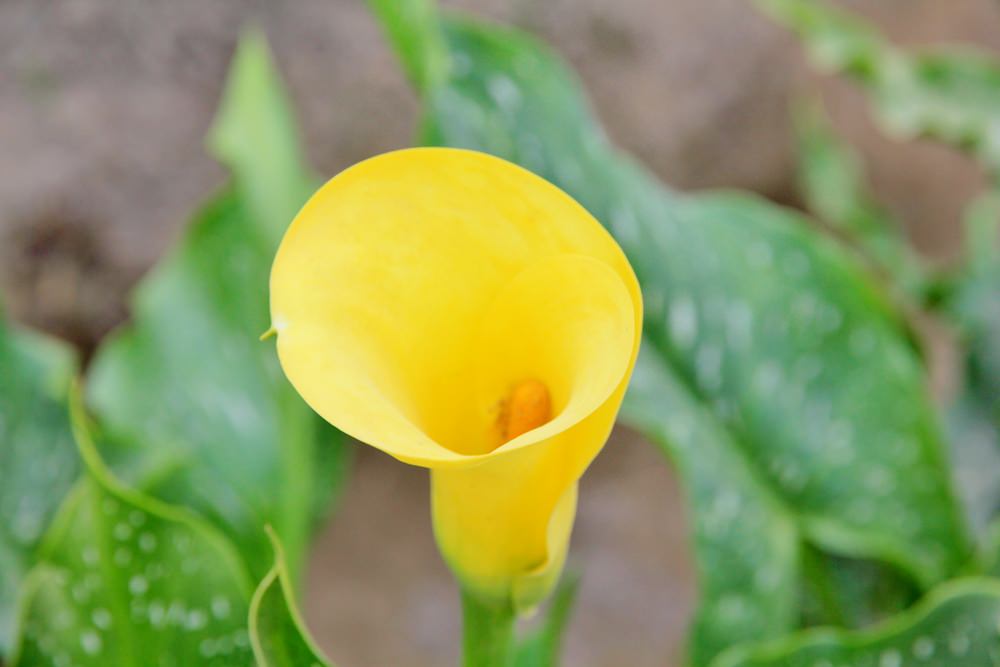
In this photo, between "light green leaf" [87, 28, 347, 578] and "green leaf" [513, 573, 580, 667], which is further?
"light green leaf" [87, 28, 347, 578]

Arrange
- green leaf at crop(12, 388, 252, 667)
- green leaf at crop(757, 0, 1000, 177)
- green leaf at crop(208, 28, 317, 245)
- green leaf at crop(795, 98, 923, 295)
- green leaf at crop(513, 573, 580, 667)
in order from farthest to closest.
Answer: green leaf at crop(795, 98, 923, 295), green leaf at crop(757, 0, 1000, 177), green leaf at crop(208, 28, 317, 245), green leaf at crop(513, 573, 580, 667), green leaf at crop(12, 388, 252, 667)

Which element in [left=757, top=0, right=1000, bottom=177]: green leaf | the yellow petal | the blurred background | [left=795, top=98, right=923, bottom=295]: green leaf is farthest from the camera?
the blurred background

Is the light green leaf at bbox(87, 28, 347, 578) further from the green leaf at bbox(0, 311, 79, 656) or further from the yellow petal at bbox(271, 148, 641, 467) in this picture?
the yellow petal at bbox(271, 148, 641, 467)

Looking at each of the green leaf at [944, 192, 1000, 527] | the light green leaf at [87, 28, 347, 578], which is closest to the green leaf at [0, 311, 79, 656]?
the light green leaf at [87, 28, 347, 578]

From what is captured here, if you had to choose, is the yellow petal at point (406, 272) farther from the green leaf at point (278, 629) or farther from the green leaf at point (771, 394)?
the green leaf at point (771, 394)

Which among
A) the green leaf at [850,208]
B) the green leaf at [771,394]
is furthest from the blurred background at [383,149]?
the green leaf at [771,394]

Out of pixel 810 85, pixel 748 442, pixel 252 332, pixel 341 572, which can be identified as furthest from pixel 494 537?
pixel 810 85

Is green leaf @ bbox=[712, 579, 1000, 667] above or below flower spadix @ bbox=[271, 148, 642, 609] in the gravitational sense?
below

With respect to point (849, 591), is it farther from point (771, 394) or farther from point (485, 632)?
point (485, 632)
